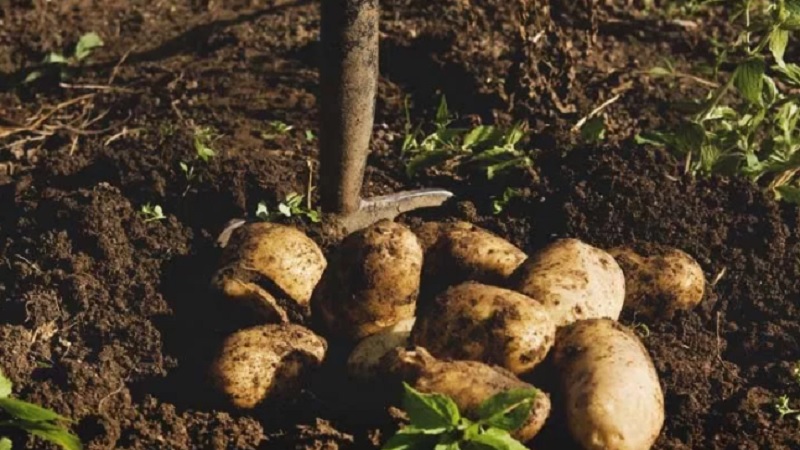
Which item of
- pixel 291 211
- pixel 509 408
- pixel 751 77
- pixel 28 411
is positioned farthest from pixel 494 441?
pixel 751 77

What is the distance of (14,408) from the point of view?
3.42 metres

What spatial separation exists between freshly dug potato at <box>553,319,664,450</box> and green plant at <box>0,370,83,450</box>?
1255 millimetres

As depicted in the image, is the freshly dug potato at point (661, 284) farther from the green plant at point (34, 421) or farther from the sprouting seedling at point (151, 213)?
the green plant at point (34, 421)

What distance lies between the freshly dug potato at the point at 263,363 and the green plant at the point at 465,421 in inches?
19.6

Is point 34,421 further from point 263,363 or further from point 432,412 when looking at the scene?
point 432,412

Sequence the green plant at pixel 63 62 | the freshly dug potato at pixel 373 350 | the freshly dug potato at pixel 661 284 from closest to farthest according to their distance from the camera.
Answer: the freshly dug potato at pixel 373 350, the freshly dug potato at pixel 661 284, the green plant at pixel 63 62

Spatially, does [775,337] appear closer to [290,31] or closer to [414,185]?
[414,185]

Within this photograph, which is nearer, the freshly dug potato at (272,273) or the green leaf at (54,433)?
the green leaf at (54,433)

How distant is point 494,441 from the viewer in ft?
10.7

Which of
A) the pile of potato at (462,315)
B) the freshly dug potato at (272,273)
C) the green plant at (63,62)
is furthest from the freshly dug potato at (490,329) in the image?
the green plant at (63,62)

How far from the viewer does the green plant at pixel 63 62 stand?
17.9 feet

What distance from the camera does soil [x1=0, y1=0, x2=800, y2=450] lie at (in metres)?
3.79

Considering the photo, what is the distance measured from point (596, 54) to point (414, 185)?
124 centimetres

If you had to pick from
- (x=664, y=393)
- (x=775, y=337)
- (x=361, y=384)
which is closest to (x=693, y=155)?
(x=775, y=337)
